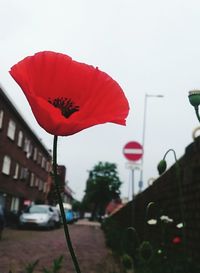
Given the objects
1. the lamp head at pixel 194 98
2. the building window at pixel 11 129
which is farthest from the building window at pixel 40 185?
the lamp head at pixel 194 98

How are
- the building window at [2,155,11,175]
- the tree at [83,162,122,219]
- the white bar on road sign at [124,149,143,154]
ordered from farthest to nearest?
the tree at [83,162,122,219]
the building window at [2,155,11,175]
the white bar on road sign at [124,149,143,154]

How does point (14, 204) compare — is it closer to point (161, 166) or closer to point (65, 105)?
point (161, 166)

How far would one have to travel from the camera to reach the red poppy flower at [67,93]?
34.2 inches

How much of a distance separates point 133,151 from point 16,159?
73.9ft

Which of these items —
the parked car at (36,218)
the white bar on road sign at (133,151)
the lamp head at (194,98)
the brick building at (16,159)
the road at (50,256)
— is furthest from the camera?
the brick building at (16,159)

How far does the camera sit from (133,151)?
25.8 ft

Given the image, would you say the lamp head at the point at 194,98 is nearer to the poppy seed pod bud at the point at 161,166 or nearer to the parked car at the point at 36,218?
the poppy seed pod bud at the point at 161,166

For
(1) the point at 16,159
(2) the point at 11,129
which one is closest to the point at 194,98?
(2) the point at 11,129

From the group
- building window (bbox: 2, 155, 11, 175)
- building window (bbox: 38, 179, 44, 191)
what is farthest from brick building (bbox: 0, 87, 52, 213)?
building window (bbox: 38, 179, 44, 191)

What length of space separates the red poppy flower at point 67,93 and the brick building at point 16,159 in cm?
2201

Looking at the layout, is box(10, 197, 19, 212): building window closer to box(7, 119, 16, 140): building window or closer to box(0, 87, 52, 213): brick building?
box(0, 87, 52, 213): brick building

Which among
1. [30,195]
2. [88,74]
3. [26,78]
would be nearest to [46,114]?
[26,78]

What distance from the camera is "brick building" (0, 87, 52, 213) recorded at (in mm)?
25938

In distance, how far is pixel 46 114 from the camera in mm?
866
